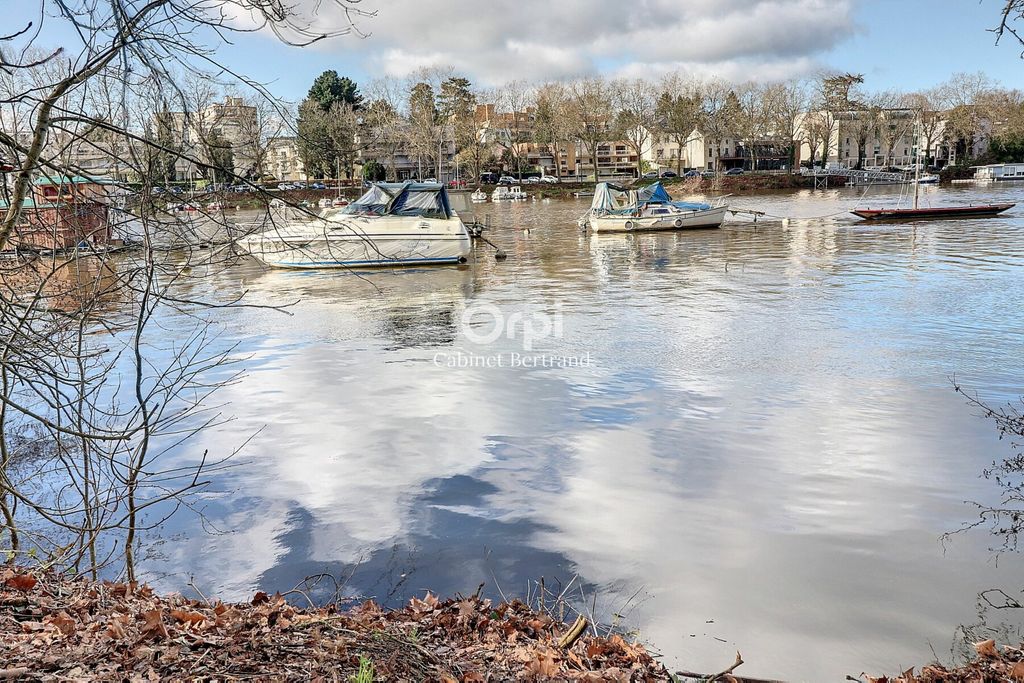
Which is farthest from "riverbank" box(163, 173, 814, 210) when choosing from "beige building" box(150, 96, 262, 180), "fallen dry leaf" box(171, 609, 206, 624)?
"fallen dry leaf" box(171, 609, 206, 624)

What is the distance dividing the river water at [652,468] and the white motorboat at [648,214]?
65.4 ft

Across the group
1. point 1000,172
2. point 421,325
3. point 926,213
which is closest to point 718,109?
point 1000,172

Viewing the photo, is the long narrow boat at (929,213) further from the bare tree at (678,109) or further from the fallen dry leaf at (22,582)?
the bare tree at (678,109)

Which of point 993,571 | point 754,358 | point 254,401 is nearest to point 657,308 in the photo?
point 754,358

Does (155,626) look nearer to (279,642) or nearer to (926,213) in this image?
(279,642)

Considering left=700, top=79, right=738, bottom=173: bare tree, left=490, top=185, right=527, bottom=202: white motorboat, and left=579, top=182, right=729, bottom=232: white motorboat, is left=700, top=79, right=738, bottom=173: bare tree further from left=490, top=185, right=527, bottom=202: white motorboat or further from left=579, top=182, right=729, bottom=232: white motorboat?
left=579, top=182, right=729, bottom=232: white motorboat

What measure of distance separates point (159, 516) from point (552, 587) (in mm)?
3573

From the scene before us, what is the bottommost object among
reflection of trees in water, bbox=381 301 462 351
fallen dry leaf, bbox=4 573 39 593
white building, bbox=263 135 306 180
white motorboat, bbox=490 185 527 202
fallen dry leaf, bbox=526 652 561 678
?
fallen dry leaf, bbox=526 652 561 678

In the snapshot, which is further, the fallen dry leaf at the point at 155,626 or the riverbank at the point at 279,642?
the fallen dry leaf at the point at 155,626

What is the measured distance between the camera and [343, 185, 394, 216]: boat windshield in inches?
874

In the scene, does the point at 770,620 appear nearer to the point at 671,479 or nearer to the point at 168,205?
the point at 671,479

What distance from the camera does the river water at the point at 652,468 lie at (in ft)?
17.1

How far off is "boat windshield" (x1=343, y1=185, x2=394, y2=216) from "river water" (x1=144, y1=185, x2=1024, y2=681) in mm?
7189

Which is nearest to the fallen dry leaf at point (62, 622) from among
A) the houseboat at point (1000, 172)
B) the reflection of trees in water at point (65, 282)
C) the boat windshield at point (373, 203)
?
the reflection of trees in water at point (65, 282)
